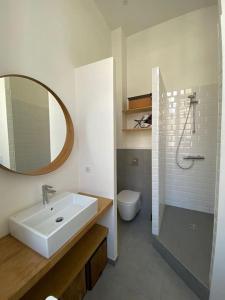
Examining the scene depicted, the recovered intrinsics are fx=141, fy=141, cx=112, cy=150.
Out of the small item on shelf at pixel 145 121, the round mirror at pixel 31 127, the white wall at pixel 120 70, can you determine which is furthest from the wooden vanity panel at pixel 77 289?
the small item on shelf at pixel 145 121

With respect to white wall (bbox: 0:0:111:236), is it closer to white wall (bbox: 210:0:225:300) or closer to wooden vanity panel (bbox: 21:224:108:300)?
wooden vanity panel (bbox: 21:224:108:300)

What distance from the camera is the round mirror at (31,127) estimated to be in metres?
1.03

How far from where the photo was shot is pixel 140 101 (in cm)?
248

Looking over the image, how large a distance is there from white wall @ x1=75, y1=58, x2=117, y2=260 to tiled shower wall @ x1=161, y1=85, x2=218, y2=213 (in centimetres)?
110

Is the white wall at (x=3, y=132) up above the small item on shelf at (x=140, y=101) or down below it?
below

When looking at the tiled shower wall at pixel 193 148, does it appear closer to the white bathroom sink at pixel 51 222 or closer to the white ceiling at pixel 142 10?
the white ceiling at pixel 142 10

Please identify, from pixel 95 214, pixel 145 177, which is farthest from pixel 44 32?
pixel 145 177

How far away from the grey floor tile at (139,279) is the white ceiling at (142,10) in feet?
11.2

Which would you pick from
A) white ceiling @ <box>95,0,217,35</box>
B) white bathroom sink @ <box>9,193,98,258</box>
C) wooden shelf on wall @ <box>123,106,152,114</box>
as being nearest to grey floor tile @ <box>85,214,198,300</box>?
white bathroom sink @ <box>9,193,98,258</box>

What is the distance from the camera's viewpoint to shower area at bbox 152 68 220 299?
68.7 inches

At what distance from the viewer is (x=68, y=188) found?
5.15 ft

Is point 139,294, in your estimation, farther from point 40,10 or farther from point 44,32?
point 40,10

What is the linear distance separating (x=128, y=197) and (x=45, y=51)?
214 centimetres

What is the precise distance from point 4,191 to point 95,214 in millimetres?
710
